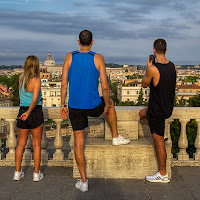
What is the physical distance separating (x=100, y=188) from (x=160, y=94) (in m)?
1.47

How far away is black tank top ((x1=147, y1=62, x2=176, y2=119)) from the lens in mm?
3992

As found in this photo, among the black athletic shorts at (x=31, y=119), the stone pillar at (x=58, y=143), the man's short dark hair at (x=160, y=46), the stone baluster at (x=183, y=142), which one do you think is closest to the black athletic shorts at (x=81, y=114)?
the black athletic shorts at (x=31, y=119)

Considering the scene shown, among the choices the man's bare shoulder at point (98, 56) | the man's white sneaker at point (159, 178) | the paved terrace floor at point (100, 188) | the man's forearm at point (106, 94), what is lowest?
the paved terrace floor at point (100, 188)

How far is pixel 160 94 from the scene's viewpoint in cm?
405

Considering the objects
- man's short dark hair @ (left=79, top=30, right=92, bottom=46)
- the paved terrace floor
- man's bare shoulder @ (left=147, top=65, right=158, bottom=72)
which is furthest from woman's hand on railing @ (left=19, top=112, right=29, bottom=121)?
man's bare shoulder @ (left=147, top=65, right=158, bottom=72)

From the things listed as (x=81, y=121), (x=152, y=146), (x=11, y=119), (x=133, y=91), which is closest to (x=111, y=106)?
(x=81, y=121)

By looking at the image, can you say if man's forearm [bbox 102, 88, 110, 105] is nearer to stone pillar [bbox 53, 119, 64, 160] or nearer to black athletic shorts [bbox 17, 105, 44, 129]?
black athletic shorts [bbox 17, 105, 44, 129]

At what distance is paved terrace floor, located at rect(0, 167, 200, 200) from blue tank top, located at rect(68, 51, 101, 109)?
112 cm

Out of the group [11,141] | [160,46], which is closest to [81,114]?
[160,46]

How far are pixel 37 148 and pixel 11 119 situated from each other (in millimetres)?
994

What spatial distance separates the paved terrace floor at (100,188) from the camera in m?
3.93

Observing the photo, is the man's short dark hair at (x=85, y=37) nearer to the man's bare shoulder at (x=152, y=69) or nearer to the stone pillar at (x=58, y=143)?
the man's bare shoulder at (x=152, y=69)

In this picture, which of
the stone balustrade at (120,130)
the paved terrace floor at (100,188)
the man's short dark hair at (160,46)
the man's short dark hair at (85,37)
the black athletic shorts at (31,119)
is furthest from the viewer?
the stone balustrade at (120,130)

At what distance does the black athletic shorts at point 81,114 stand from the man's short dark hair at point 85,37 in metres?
0.75
